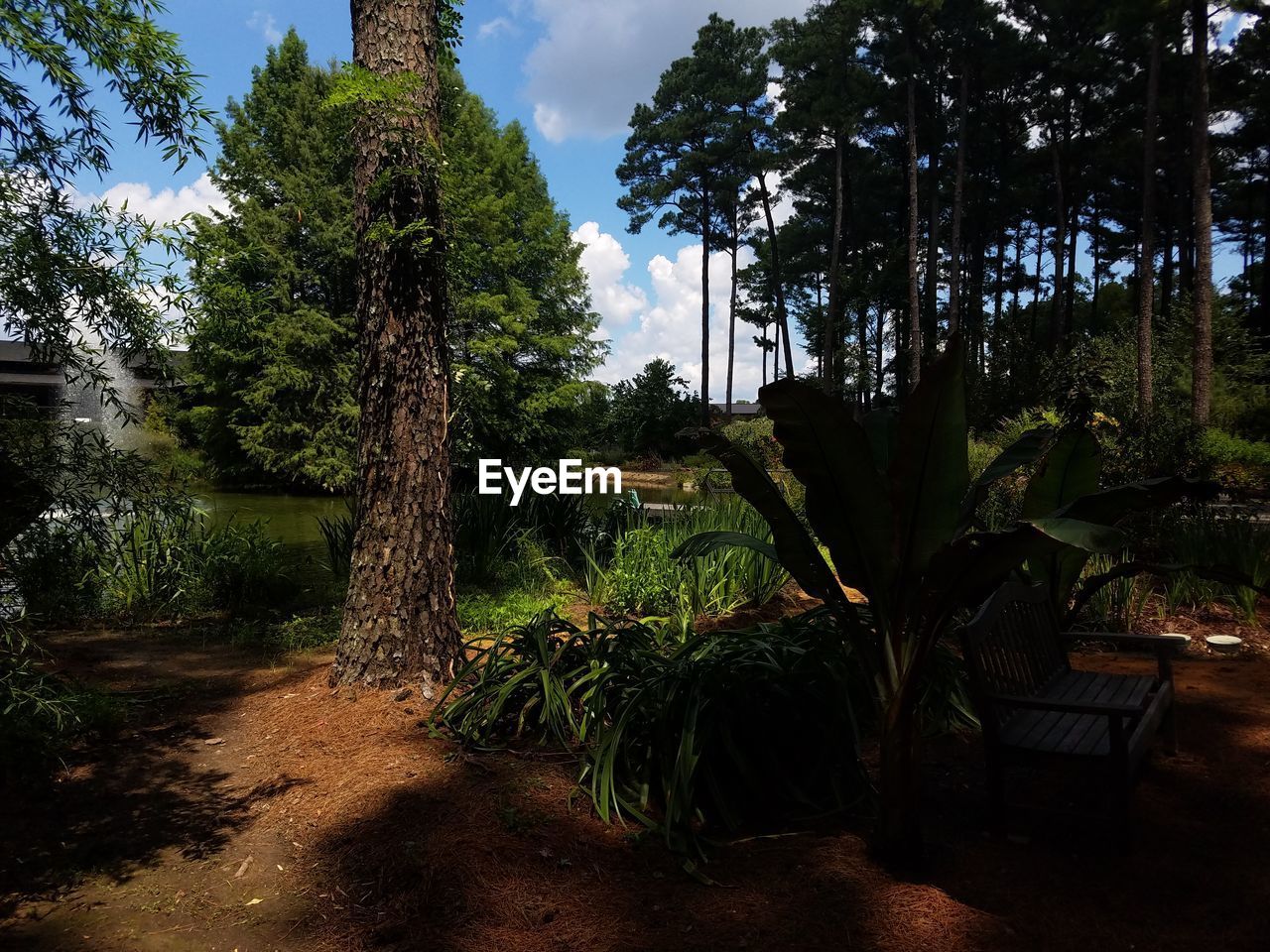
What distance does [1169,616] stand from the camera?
5965 millimetres

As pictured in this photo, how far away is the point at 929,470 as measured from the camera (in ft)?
7.96

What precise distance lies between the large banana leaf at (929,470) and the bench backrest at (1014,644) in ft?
1.21

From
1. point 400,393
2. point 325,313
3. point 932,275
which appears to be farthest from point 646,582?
point 932,275

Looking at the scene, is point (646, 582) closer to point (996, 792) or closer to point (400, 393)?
point (400, 393)

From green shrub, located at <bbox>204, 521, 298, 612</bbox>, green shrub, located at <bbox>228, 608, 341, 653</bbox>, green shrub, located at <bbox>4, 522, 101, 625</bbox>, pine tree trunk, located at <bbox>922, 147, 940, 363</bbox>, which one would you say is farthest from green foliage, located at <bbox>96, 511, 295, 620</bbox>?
pine tree trunk, located at <bbox>922, 147, 940, 363</bbox>

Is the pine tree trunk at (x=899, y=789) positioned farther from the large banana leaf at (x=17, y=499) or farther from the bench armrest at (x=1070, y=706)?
the large banana leaf at (x=17, y=499)

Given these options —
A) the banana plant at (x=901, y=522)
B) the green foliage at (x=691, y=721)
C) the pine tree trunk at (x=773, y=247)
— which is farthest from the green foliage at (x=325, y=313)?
the banana plant at (x=901, y=522)

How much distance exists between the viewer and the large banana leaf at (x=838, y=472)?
2.43 m

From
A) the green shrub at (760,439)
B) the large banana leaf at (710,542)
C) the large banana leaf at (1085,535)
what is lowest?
the large banana leaf at (710,542)

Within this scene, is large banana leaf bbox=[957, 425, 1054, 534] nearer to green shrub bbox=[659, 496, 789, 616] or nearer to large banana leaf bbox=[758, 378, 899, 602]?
large banana leaf bbox=[758, 378, 899, 602]

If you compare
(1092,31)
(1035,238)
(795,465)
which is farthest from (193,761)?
(1035,238)

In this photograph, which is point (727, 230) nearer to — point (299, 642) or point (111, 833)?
point (299, 642)

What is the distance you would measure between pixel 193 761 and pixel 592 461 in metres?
27.5

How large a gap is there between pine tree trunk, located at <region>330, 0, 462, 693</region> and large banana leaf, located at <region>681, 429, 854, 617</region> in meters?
2.04
